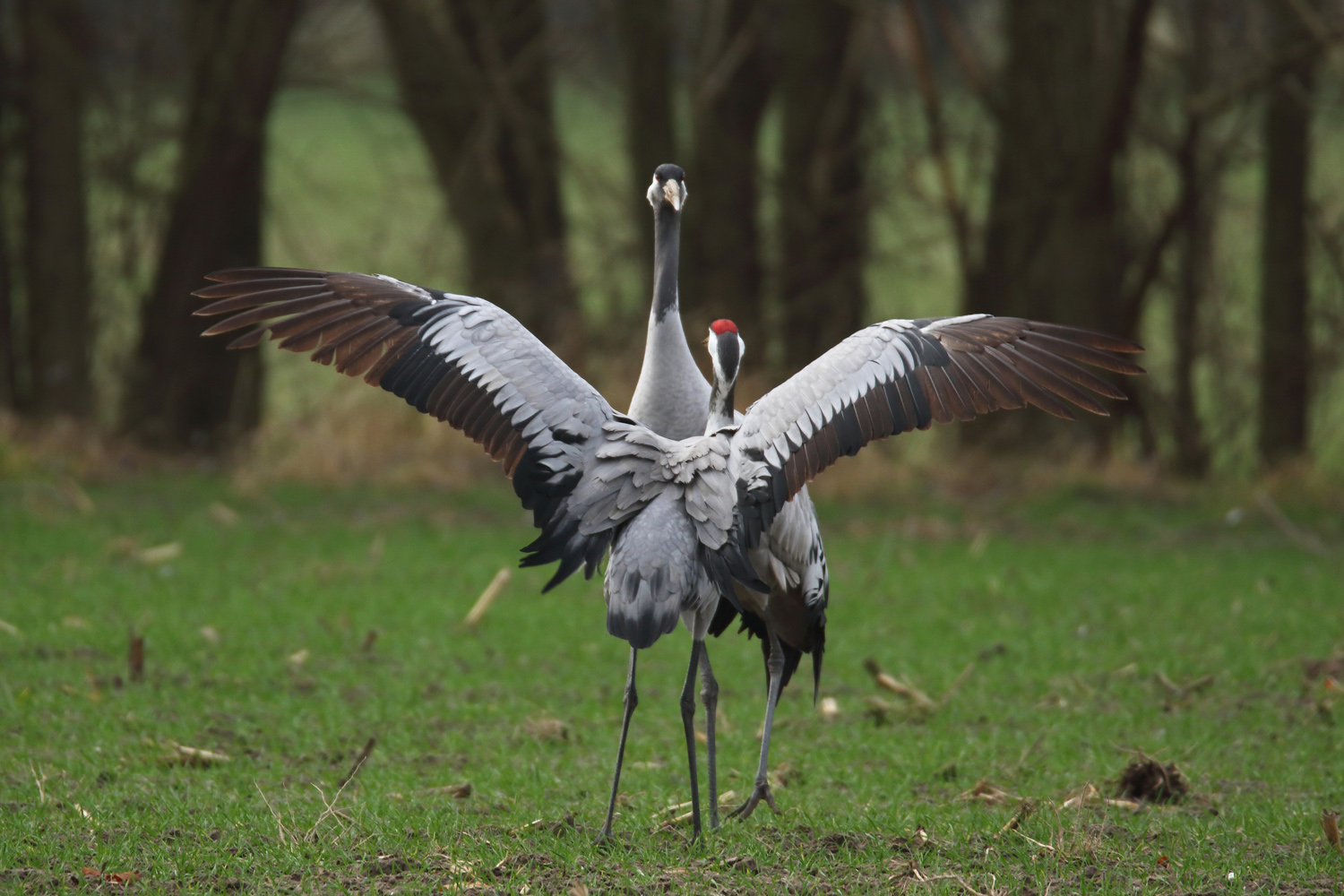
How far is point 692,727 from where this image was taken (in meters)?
4.84

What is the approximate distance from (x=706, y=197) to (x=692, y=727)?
10.5 m

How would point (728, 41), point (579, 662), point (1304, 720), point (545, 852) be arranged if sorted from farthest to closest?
point (728, 41)
point (579, 662)
point (1304, 720)
point (545, 852)

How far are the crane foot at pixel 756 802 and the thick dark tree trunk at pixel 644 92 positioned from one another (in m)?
9.56

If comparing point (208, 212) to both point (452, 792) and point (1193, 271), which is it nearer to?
point (1193, 271)

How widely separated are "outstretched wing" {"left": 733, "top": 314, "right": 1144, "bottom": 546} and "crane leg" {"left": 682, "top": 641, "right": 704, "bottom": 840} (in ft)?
2.01

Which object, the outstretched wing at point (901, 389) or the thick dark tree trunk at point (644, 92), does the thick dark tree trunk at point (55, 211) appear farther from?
the outstretched wing at point (901, 389)

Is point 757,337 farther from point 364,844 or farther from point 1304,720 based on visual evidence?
point 364,844

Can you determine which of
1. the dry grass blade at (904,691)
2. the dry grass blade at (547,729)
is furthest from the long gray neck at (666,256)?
the dry grass blade at (904,691)

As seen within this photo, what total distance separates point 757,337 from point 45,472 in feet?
20.5

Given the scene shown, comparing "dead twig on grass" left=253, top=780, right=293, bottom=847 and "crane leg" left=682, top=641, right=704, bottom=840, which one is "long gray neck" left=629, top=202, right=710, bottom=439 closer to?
"crane leg" left=682, top=641, right=704, bottom=840

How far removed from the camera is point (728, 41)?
15.1 meters

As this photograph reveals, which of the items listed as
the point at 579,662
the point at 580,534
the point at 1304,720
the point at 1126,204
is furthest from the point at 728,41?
the point at 580,534

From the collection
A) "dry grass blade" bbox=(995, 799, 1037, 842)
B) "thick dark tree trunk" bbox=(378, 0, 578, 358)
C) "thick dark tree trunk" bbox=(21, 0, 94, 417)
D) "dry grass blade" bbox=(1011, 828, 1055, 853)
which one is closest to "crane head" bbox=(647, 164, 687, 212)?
"dry grass blade" bbox=(995, 799, 1037, 842)

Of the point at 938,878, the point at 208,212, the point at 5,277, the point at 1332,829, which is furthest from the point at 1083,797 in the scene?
the point at 5,277
